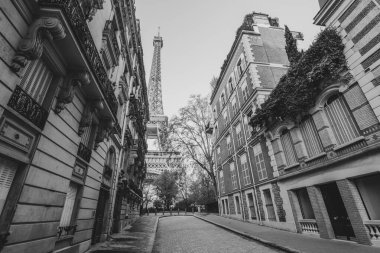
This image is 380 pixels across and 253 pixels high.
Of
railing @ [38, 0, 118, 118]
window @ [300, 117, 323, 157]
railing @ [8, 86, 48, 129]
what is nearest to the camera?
railing @ [8, 86, 48, 129]

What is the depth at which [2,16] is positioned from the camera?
11.8ft

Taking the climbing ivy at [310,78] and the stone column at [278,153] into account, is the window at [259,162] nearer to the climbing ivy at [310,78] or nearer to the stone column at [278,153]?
the stone column at [278,153]

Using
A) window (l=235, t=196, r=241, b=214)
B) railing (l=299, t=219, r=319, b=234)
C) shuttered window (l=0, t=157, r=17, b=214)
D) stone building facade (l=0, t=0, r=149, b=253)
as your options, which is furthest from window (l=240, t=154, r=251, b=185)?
shuttered window (l=0, t=157, r=17, b=214)

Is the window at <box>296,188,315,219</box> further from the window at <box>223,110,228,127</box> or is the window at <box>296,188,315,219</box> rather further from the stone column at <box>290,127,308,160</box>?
the window at <box>223,110,228,127</box>

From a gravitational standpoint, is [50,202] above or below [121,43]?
below

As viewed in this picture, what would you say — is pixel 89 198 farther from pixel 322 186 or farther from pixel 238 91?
pixel 238 91

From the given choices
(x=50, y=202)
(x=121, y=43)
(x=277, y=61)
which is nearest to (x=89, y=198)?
(x=50, y=202)

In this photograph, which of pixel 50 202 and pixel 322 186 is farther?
pixel 322 186

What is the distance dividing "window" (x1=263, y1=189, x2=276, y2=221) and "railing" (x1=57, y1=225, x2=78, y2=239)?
12.6 meters

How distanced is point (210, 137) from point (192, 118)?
16.2 feet

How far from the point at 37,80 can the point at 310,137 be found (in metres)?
12.7

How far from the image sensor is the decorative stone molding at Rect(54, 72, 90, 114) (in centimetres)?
558

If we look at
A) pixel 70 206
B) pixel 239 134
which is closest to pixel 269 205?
pixel 239 134

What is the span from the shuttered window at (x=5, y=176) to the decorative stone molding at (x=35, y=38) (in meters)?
1.94
